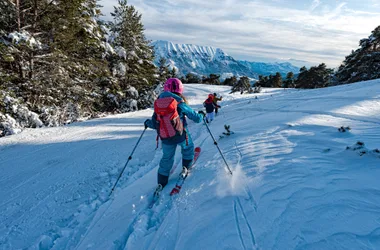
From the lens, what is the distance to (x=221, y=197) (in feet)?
11.1

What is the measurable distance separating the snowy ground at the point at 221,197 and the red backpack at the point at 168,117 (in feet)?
3.69

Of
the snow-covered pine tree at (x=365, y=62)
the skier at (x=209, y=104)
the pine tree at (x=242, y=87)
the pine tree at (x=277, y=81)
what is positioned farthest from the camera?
the pine tree at (x=277, y=81)

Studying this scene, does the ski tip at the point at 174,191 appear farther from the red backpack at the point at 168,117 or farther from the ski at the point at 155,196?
the red backpack at the point at 168,117

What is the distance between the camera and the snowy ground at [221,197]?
247 cm

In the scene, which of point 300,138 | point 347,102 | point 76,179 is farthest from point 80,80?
point 347,102

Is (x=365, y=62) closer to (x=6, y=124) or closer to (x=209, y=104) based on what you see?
(x=209, y=104)

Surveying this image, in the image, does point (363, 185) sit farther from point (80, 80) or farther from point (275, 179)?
point (80, 80)

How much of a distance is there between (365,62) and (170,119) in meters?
33.6

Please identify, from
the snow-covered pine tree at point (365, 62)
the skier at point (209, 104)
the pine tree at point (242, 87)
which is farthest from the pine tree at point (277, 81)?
the skier at point (209, 104)

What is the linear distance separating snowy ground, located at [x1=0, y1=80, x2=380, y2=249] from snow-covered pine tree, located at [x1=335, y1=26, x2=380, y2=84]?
2790 centimetres

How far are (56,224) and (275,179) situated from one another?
Answer: 12.0 feet

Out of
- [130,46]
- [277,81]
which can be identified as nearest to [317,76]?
[277,81]

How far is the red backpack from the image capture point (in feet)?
12.2

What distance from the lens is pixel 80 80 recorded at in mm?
A: 14891
